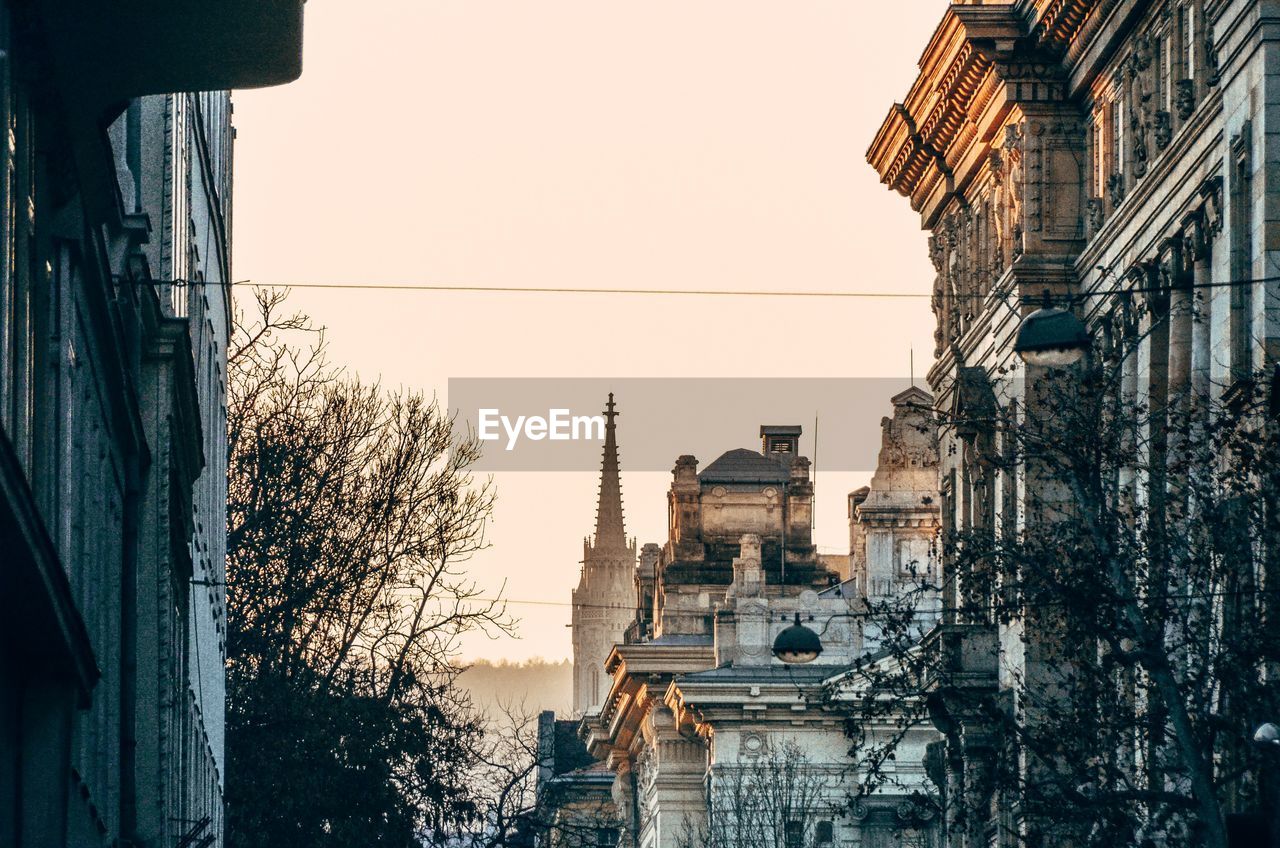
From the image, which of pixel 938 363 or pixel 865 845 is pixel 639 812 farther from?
A: pixel 938 363

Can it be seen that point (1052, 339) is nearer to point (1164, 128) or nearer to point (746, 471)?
point (1164, 128)

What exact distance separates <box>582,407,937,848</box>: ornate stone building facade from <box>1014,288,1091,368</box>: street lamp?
41630 mm

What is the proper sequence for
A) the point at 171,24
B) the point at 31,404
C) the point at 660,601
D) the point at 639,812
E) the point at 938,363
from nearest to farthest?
the point at 31,404
the point at 171,24
the point at 938,363
the point at 639,812
the point at 660,601

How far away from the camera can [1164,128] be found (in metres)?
46.9

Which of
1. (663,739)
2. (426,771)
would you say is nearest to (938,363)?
(426,771)

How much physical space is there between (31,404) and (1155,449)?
22.6 meters

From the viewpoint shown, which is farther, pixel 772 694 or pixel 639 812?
pixel 639 812

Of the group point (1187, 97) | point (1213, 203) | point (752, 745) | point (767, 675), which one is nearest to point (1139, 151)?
point (1187, 97)

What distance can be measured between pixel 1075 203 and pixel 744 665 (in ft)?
163

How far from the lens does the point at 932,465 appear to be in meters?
105

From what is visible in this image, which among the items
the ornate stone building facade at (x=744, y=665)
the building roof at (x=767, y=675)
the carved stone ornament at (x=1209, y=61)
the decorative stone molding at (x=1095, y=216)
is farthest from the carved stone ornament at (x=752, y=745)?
the carved stone ornament at (x=1209, y=61)

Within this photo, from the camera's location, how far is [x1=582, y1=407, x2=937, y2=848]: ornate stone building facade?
92125 mm

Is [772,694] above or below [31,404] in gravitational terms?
below

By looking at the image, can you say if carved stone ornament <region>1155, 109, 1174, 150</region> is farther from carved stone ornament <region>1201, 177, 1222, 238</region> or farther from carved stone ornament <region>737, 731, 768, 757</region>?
carved stone ornament <region>737, 731, 768, 757</region>
